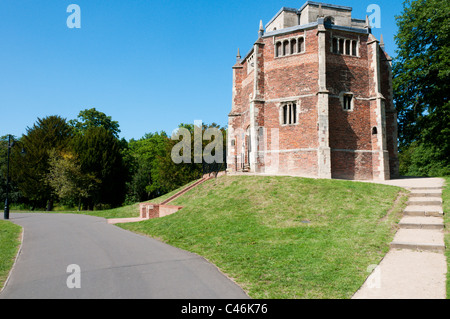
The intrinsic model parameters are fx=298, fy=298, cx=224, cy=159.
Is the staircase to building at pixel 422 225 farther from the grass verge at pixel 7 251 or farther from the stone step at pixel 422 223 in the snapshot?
the grass verge at pixel 7 251

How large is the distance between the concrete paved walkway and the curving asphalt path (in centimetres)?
269

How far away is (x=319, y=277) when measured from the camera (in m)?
6.27

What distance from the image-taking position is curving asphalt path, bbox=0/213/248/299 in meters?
5.85

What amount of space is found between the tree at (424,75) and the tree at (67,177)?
115 feet

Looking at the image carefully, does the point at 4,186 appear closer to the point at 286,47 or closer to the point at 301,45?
the point at 286,47

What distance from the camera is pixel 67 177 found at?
34.2 meters

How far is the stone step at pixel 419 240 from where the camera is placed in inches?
298

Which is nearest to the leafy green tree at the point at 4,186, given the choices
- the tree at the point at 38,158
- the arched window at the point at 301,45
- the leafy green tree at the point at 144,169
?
Result: the tree at the point at 38,158

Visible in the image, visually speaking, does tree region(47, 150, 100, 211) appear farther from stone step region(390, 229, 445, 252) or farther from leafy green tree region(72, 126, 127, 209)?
stone step region(390, 229, 445, 252)

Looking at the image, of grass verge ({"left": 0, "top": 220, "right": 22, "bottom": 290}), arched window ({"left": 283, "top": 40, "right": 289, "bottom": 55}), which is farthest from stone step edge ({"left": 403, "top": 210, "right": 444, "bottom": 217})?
arched window ({"left": 283, "top": 40, "right": 289, "bottom": 55})

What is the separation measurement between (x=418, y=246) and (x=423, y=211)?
378 centimetres

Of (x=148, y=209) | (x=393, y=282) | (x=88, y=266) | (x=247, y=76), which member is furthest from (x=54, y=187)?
(x=393, y=282)

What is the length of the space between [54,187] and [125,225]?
25.5 m
